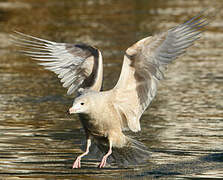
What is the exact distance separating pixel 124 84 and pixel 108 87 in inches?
212

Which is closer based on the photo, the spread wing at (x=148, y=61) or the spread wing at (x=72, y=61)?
the spread wing at (x=148, y=61)

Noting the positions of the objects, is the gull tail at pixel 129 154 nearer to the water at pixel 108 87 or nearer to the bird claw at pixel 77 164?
the water at pixel 108 87

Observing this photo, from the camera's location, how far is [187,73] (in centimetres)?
1666

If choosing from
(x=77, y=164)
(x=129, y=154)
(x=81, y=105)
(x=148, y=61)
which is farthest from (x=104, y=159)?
(x=148, y=61)

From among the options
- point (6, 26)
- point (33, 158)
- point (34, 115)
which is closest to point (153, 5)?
point (6, 26)

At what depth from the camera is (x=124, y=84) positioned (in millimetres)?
9555

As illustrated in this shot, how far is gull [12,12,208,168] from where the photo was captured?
921cm

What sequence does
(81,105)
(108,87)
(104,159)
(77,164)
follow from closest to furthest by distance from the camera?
(81,105)
(77,164)
(104,159)
(108,87)

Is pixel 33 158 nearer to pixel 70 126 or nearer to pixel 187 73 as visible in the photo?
pixel 70 126

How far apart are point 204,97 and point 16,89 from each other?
4312 millimetres

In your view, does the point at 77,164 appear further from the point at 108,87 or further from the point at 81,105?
the point at 108,87

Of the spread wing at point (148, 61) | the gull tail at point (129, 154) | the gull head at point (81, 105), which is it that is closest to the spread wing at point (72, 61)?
the spread wing at point (148, 61)

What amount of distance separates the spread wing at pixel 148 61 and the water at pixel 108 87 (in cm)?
97

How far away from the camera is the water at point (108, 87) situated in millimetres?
9234
